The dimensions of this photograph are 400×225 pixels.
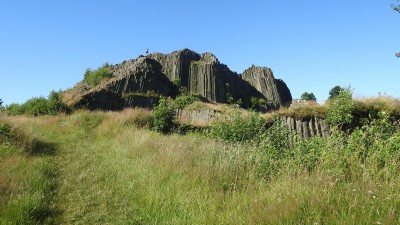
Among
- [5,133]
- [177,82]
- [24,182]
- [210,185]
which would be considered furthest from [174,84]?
[210,185]

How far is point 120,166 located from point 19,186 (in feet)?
8.32

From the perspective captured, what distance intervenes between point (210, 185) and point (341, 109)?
1223 cm

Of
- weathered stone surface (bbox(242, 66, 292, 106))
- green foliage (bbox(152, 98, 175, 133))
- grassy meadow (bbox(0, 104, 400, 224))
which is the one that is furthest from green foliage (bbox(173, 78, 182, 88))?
grassy meadow (bbox(0, 104, 400, 224))

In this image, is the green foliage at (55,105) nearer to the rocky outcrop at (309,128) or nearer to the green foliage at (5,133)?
the green foliage at (5,133)

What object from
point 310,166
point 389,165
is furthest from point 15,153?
point 389,165

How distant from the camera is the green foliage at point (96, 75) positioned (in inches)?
1510

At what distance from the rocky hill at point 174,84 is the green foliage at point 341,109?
2233 cm

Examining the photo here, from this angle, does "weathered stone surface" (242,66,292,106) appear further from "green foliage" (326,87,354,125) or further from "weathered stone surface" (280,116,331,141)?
"weathered stone surface" (280,116,331,141)

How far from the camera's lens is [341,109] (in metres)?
15.7

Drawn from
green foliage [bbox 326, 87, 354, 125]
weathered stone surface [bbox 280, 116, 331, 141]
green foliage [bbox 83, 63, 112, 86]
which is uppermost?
green foliage [bbox 83, 63, 112, 86]

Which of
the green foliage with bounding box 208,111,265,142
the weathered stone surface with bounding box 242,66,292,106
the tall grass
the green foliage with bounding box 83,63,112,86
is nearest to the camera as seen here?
the tall grass

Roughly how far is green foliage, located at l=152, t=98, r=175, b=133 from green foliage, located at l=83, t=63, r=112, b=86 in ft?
76.3

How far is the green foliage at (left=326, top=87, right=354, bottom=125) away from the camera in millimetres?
15312

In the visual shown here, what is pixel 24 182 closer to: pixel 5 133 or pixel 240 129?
pixel 5 133
